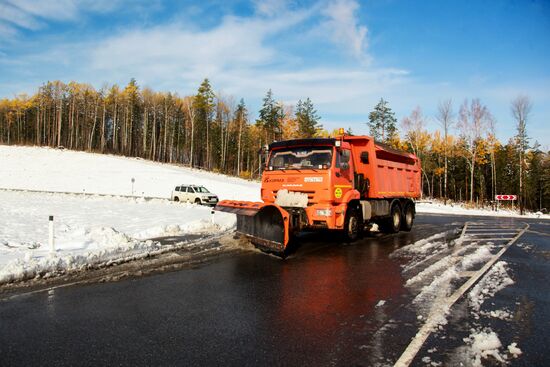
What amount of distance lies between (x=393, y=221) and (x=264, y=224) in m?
6.87

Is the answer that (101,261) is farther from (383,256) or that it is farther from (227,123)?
(227,123)

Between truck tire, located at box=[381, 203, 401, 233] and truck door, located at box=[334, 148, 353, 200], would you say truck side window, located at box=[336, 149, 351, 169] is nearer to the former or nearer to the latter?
truck door, located at box=[334, 148, 353, 200]

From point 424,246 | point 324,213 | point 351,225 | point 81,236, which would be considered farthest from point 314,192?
point 81,236

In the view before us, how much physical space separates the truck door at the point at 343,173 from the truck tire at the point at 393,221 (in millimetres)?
3809

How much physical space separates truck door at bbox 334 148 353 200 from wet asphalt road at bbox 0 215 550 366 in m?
3.22

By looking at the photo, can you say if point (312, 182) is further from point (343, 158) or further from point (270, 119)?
point (270, 119)

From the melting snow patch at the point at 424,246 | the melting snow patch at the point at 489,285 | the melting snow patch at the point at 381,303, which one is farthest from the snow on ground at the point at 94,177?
the melting snow patch at the point at 381,303

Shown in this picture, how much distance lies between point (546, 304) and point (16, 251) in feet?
35.7

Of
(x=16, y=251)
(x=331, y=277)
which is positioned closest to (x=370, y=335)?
(x=331, y=277)

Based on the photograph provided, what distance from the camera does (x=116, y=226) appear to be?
48.4ft

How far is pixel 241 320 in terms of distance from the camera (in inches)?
193

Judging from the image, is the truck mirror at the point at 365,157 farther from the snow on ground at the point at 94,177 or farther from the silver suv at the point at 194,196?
the snow on ground at the point at 94,177

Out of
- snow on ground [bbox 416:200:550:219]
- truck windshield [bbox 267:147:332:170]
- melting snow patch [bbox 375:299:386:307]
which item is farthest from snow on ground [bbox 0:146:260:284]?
snow on ground [bbox 416:200:550:219]

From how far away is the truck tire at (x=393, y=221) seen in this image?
14461mm
